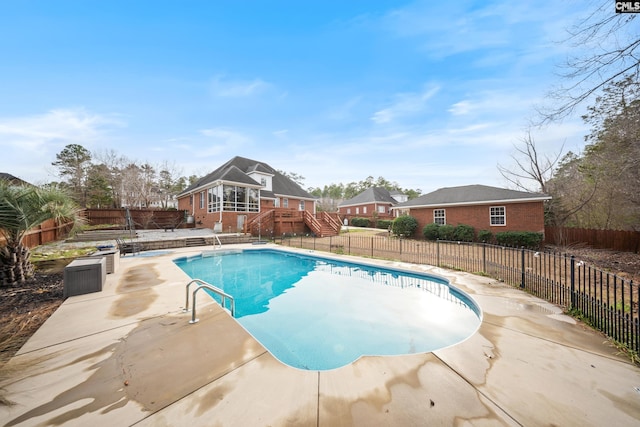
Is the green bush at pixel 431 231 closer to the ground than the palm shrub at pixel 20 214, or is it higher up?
closer to the ground

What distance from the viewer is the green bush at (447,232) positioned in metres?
16.7

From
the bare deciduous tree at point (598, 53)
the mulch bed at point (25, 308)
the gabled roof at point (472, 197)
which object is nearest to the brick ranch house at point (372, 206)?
the gabled roof at point (472, 197)

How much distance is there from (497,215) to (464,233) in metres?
2.58

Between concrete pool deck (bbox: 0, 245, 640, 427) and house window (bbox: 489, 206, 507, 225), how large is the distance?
1439cm

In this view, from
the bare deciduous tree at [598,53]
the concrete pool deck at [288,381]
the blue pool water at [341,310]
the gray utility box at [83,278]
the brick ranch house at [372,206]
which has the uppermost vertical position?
the bare deciduous tree at [598,53]

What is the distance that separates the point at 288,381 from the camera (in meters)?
2.64

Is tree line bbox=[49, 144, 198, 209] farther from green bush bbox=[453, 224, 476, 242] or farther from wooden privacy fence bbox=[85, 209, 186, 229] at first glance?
green bush bbox=[453, 224, 476, 242]

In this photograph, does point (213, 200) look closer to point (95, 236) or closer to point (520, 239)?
point (95, 236)

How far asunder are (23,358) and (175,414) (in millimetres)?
2742

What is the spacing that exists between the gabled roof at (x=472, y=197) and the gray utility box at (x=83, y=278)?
19.7 m

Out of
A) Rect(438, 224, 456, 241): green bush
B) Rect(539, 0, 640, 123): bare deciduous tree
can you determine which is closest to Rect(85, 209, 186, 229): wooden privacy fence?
Rect(438, 224, 456, 241): green bush

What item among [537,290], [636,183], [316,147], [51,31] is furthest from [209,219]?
[636,183]

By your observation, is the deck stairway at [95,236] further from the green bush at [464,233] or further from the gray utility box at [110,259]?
the green bush at [464,233]

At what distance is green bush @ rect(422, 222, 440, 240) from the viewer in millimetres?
17469
